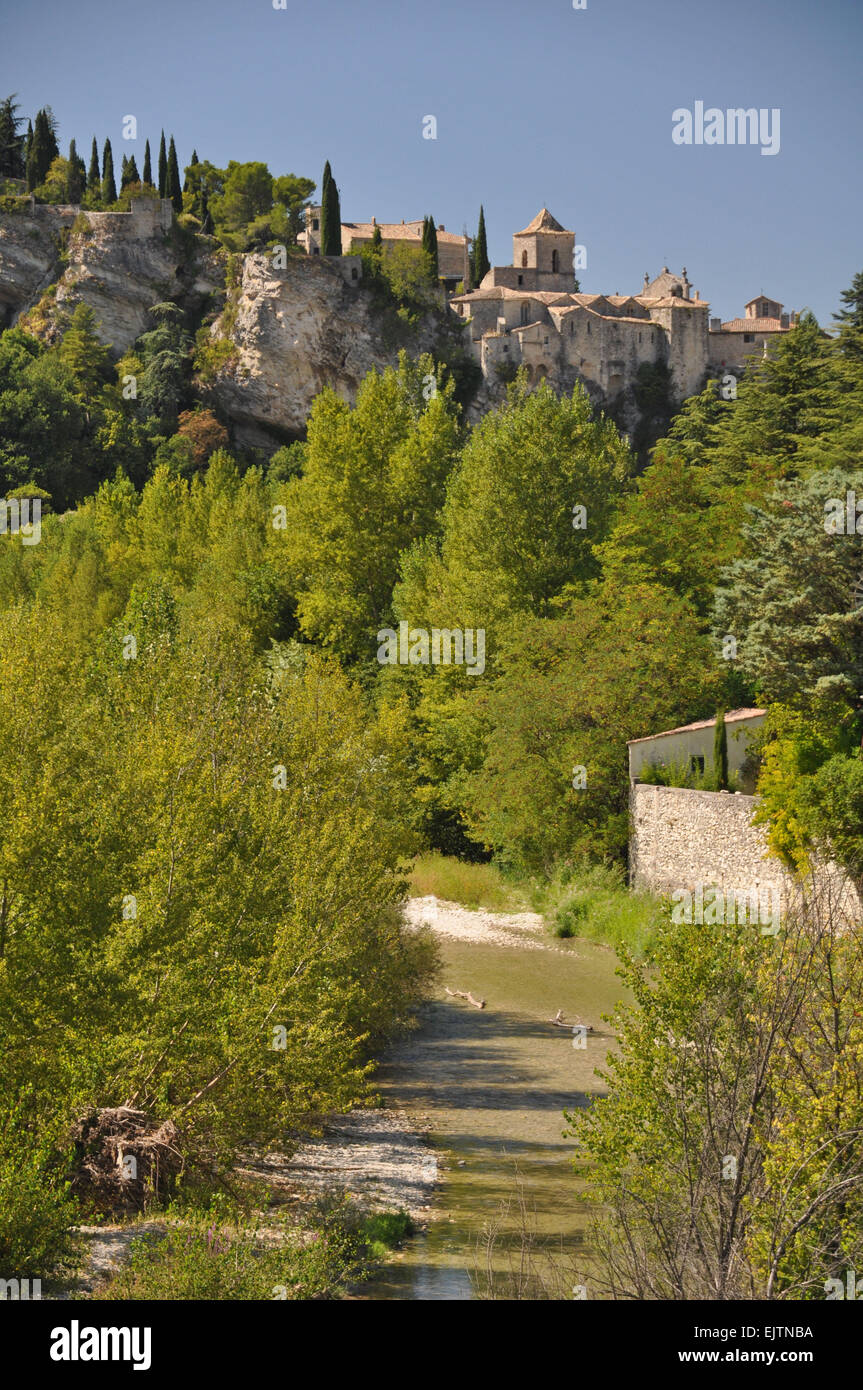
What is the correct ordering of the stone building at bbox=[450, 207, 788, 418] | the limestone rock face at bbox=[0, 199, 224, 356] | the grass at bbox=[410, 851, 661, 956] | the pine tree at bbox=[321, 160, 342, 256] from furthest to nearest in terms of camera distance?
the limestone rock face at bbox=[0, 199, 224, 356]
the stone building at bbox=[450, 207, 788, 418]
the pine tree at bbox=[321, 160, 342, 256]
the grass at bbox=[410, 851, 661, 956]

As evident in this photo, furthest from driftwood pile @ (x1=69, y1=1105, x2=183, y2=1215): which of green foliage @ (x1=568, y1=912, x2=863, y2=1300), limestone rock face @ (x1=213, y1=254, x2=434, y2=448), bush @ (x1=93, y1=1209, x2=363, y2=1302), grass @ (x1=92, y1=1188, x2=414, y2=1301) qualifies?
limestone rock face @ (x1=213, y1=254, x2=434, y2=448)

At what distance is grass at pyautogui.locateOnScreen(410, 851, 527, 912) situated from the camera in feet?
105

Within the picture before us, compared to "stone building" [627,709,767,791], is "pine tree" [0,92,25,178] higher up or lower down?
higher up

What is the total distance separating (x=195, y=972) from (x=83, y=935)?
1.22m

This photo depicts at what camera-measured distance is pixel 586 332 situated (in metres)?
92.9

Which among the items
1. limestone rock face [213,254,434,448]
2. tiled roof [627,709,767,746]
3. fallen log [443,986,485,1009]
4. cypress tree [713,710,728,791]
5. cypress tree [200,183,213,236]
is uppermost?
cypress tree [200,183,213,236]

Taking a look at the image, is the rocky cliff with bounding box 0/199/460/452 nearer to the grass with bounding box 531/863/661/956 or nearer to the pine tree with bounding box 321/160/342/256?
the pine tree with bounding box 321/160/342/256

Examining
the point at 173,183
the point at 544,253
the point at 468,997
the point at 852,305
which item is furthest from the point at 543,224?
the point at 468,997

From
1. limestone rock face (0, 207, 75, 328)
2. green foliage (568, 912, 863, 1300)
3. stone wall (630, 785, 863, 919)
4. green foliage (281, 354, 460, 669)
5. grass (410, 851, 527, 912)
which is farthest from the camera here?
limestone rock face (0, 207, 75, 328)

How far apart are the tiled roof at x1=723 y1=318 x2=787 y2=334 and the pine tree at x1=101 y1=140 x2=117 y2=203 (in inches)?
1884

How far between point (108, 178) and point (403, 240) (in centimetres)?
2377
